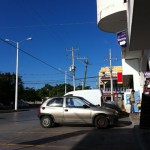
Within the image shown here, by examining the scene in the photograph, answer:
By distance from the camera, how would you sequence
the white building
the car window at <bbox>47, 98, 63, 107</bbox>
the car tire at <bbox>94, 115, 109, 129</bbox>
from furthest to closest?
the car window at <bbox>47, 98, 63, 107</bbox> < the car tire at <bbox>94, 115, 109, 129</bbox> < the white building

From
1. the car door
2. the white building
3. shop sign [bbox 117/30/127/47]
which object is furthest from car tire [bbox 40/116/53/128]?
shop sign [bbox 117/30/127/47]

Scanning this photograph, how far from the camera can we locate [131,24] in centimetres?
1105

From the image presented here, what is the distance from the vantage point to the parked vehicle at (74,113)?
15500 millimetres

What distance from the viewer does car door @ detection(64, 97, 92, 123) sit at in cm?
1561

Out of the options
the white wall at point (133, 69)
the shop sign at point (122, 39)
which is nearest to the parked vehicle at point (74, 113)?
the shop sign at point (122, 39)

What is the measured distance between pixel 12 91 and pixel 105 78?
2906cm

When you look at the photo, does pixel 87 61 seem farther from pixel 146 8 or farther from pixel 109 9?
pixel 146 8

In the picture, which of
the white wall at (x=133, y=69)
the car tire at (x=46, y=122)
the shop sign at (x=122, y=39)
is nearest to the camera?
the car tire at (x=46, y=122)

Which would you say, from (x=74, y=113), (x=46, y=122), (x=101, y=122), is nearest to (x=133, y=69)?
(x=101, y=122)

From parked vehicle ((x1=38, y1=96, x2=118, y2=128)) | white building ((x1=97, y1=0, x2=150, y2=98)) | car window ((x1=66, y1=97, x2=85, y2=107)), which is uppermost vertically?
white building ((x1=97, y1=0, x2=150, y2=98))

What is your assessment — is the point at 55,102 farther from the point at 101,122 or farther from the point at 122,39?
the point at 122,39

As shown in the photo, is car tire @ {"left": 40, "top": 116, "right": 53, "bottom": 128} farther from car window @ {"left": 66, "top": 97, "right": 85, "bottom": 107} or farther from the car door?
car window @ {"left": 66, "top": 97, "right": 85, "bottom": 107}

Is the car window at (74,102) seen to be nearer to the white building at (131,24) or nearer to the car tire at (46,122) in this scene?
the car tire at (46,122)

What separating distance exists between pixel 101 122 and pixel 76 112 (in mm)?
1296
